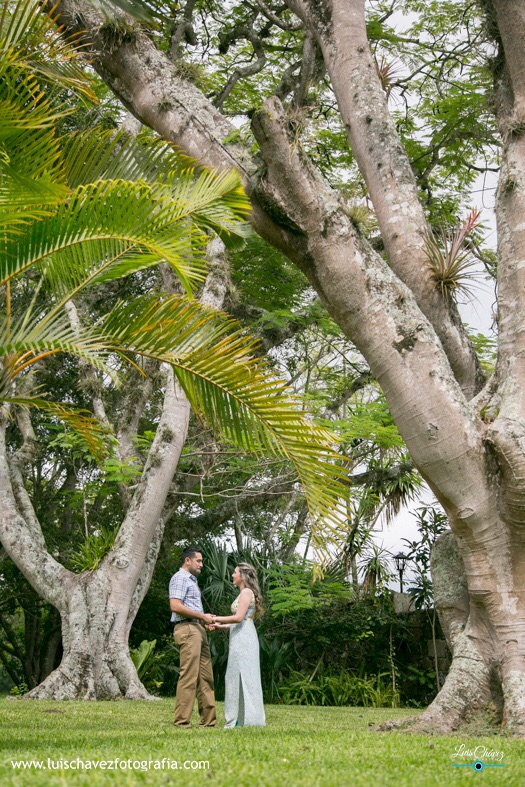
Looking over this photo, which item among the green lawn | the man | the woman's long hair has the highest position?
the woman's long hair

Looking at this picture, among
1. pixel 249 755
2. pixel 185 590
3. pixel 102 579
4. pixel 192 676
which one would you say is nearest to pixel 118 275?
pixel 185 590

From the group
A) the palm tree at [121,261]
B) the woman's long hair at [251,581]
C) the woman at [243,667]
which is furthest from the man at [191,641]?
the palm tree at [121,261]

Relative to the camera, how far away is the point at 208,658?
7301mm

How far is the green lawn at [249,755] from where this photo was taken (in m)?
3.11

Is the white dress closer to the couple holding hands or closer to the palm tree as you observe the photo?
the couple holding hands

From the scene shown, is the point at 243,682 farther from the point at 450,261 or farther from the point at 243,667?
the point at 450,261

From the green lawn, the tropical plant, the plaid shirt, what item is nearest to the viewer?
the green lawn

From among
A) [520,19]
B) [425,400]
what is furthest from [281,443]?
[520,19]

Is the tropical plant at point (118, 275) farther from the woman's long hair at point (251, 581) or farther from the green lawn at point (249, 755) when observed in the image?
the woman's long hair at point (251, 581)

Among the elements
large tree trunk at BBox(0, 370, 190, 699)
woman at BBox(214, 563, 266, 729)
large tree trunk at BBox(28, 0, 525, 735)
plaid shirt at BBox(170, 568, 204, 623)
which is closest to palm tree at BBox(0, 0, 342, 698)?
large tree trunk at BBox(28, 0, 525, 735)

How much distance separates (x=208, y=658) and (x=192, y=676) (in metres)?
0.49

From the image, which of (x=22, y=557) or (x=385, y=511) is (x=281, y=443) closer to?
(x=22, y=557)

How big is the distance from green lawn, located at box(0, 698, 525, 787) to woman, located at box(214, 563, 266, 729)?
0.79 metres

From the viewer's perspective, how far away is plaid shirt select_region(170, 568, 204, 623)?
277 inches
